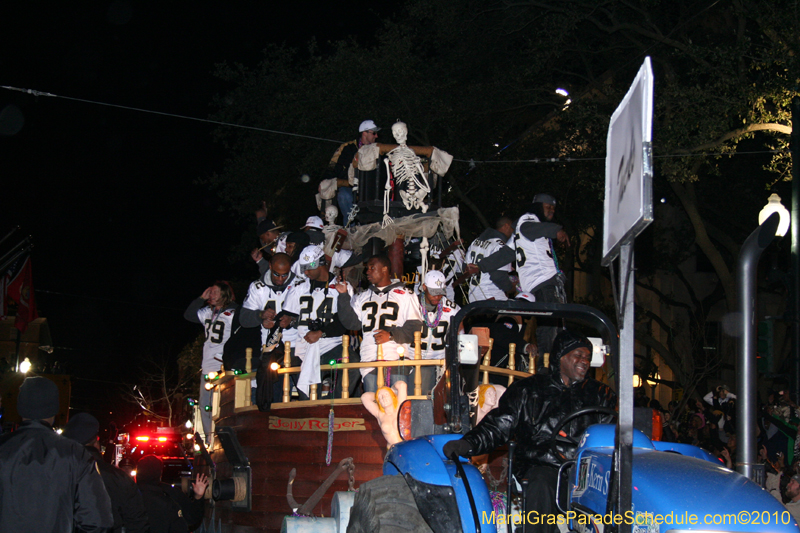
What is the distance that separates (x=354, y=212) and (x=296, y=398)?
9.83 feet

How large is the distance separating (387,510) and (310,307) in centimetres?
536

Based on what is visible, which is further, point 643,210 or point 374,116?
point 374,116

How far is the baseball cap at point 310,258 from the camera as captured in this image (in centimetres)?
1009

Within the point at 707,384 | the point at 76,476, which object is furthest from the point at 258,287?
the point at 707,384

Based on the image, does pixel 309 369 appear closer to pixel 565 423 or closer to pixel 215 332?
pixel 215 332

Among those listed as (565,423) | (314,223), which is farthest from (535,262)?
(565,423)

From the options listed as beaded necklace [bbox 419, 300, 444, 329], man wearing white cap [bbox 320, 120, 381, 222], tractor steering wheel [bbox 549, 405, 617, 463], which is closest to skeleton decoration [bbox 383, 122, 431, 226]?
man wearing white cap [bbox 320, 120, 381, 222]

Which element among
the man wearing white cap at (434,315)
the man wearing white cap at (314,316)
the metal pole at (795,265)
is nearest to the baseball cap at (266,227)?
the man wearing white cap at (314,316)

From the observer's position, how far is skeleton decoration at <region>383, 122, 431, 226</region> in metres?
10.9

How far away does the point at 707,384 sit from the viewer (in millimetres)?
28922

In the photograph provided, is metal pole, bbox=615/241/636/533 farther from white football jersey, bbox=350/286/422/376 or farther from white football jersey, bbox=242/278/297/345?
white football jersey, bbox=242/278/297/345

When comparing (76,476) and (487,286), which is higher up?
(487,286)

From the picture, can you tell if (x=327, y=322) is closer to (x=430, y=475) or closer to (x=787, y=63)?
(x=430, y=475)

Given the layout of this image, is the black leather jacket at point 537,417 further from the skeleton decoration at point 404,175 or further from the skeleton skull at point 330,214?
the skeleton skull at point 330,214
